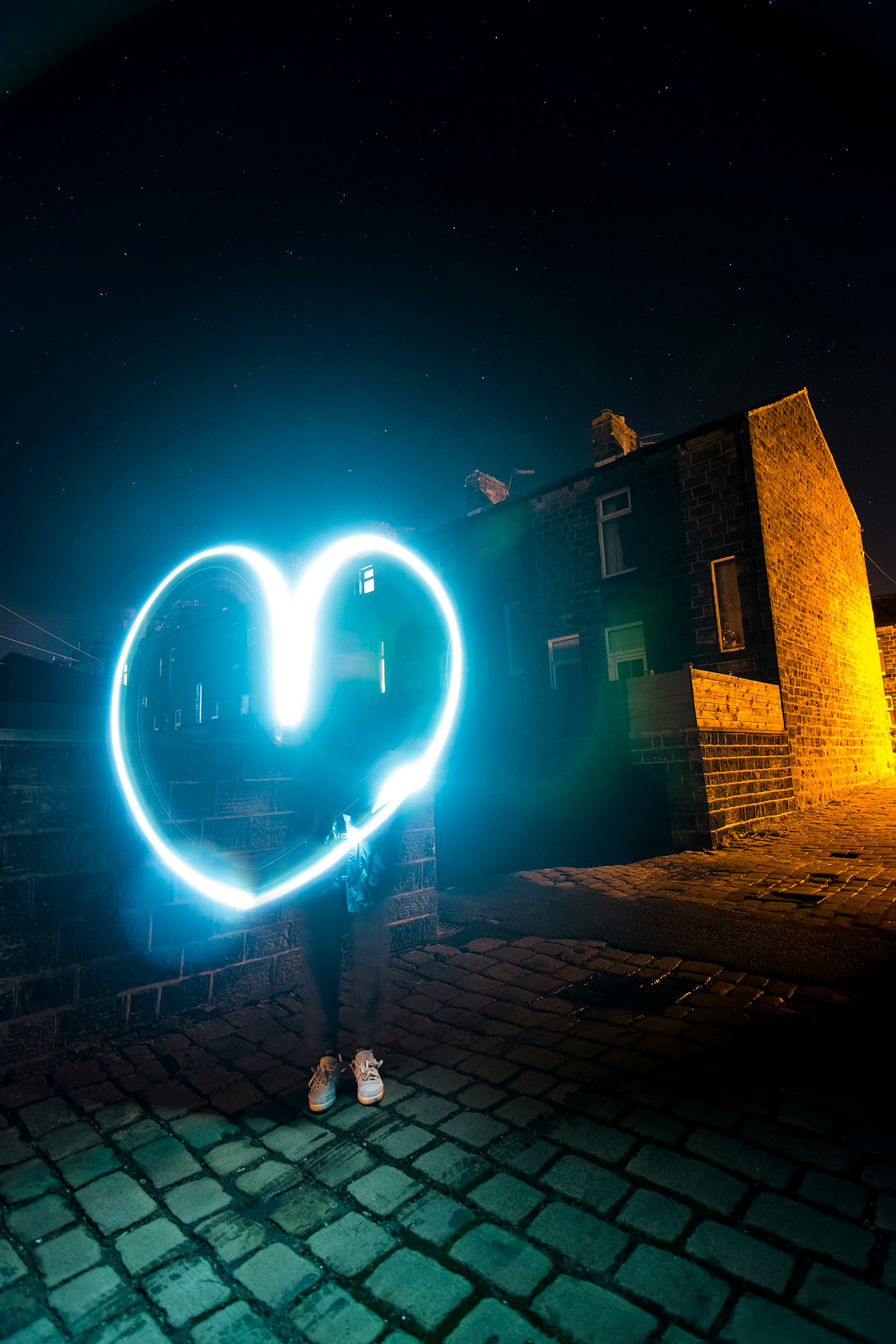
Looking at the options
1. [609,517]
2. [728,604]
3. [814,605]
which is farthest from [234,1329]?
[814,605]

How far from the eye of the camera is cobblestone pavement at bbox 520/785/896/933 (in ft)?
16.3

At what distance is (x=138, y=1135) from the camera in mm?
2412

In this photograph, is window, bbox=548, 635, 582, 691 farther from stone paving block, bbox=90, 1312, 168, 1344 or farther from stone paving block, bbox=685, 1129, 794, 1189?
stone paving block, bbox=90, 1312, 168, 1344

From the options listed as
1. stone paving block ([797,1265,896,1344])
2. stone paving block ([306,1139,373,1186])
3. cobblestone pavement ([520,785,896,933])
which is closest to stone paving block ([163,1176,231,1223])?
stone paving block ([306,1139,373,1186])

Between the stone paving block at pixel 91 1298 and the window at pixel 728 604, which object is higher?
the window at pixel 728 604

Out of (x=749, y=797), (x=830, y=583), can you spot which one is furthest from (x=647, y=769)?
(x=830, y=583)

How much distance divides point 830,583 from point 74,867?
19.5 m

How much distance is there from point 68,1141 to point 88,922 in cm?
105

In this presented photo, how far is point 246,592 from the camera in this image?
5289mm

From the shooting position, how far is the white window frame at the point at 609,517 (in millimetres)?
16375

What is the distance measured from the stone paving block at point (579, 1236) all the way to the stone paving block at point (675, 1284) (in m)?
0.05

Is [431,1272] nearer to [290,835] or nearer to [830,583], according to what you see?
[290,835]

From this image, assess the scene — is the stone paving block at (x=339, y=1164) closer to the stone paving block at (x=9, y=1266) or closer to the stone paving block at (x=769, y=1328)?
the stone paving block at (x=9, y=1266)

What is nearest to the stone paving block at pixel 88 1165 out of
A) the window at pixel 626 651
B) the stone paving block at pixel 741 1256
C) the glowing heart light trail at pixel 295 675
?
the glowing heart light trail at pixel 295 675
